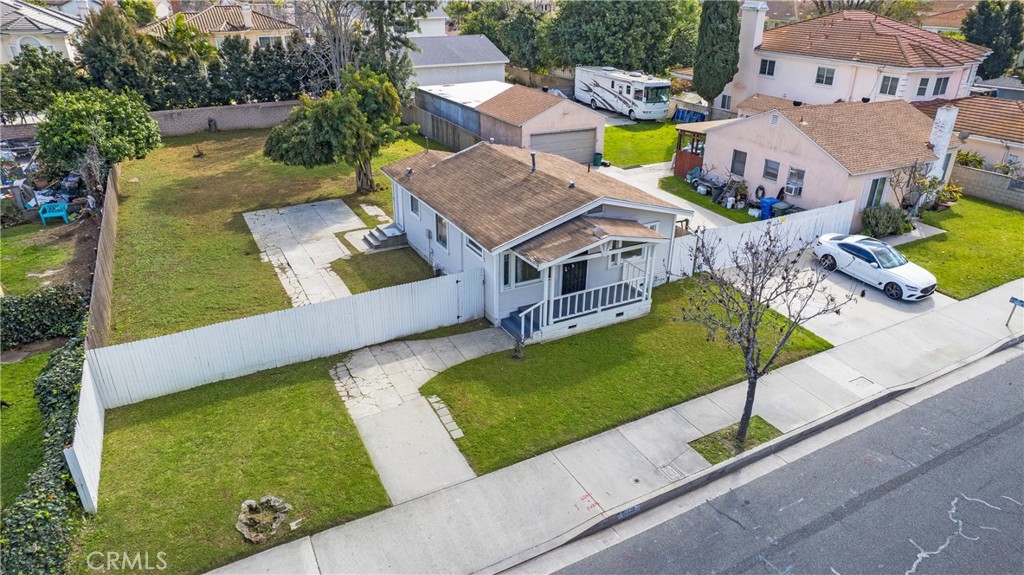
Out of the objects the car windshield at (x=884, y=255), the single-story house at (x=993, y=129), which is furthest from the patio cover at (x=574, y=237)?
the single-story house at (x=993, y=129)

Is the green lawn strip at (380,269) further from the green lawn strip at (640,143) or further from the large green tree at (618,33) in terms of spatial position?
the large green tree at (618,33)

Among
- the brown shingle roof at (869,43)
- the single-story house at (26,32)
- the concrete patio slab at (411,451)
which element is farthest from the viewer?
the single-story house at (26,32)

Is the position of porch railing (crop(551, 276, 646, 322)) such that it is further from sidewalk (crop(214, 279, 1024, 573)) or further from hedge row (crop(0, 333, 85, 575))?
hedge row (crop(0, 333, 85, 575))

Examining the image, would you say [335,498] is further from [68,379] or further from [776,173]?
[776,173]

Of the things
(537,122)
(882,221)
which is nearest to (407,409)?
(882,221)

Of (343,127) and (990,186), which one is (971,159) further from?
(343,127)

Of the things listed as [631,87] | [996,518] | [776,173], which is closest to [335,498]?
[996,518]
